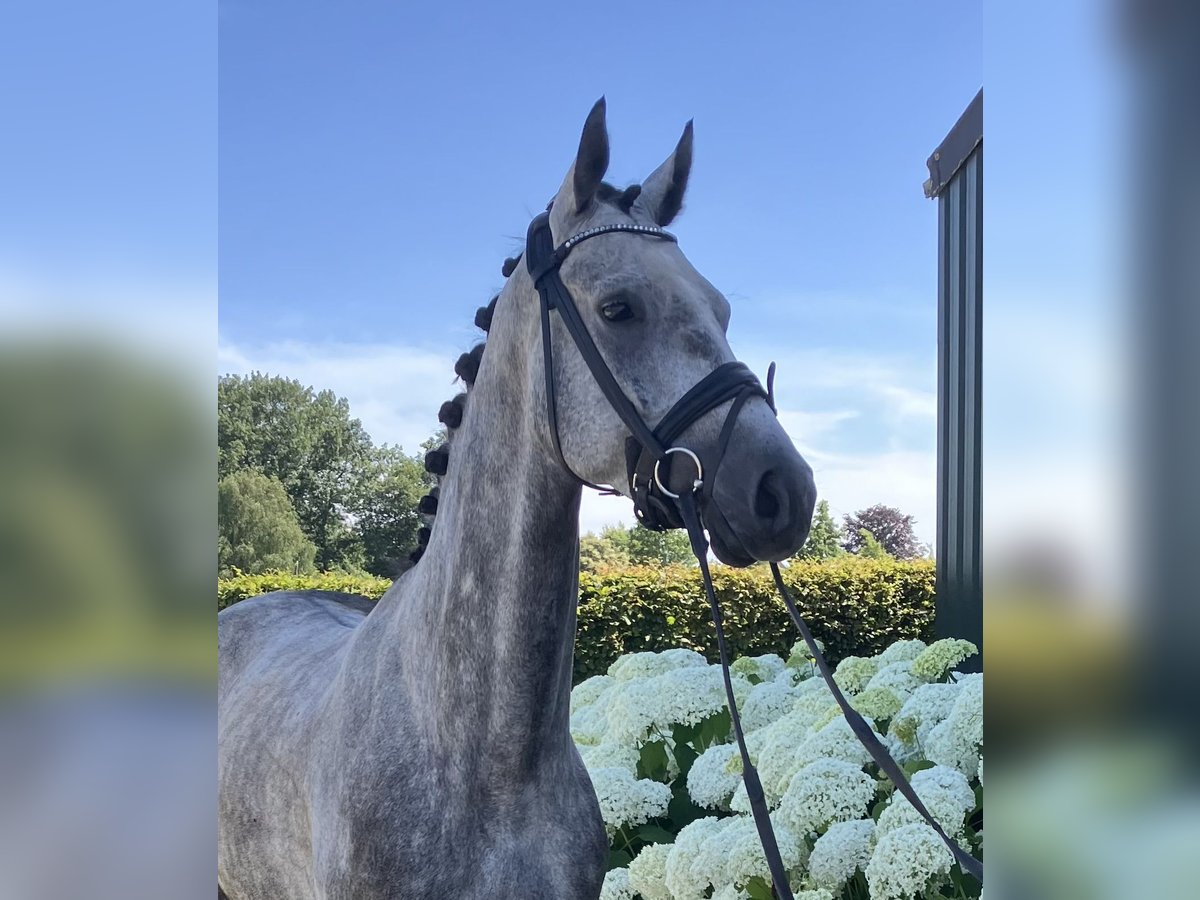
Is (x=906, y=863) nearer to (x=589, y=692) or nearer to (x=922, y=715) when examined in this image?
(x=922, y=715)

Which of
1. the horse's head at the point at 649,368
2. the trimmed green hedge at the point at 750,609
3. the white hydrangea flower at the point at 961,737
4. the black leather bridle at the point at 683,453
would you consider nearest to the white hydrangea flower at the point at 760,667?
the white hydrangea flower at the point at 961,737

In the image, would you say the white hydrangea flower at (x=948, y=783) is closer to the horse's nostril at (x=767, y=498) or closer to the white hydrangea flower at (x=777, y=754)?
the white hydrangea flower at (x=777, y=754)

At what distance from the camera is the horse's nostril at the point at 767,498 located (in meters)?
1.47

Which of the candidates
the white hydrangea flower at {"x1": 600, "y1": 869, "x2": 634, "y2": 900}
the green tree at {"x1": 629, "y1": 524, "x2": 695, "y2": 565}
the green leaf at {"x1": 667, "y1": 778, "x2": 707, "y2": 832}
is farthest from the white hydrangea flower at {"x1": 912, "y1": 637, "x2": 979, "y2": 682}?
the green tree at {"x1": 629, "y1": 524, "x2": 695, "y2": 565}

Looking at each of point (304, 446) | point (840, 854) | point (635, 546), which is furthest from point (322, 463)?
point (840, 854)

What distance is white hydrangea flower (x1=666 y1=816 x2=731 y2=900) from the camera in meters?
2.79

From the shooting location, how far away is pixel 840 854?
262 centimetres

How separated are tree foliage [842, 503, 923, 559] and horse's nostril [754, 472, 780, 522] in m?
28.4

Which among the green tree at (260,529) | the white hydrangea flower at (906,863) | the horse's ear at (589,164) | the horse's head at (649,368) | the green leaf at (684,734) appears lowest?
the green tree at (260,529)

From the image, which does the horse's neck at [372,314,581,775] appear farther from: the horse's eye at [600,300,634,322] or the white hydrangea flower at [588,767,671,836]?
the white hydrangea flower at [588,767,671,836]

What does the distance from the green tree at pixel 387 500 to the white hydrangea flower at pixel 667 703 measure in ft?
103

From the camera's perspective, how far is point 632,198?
1870 millimetres
